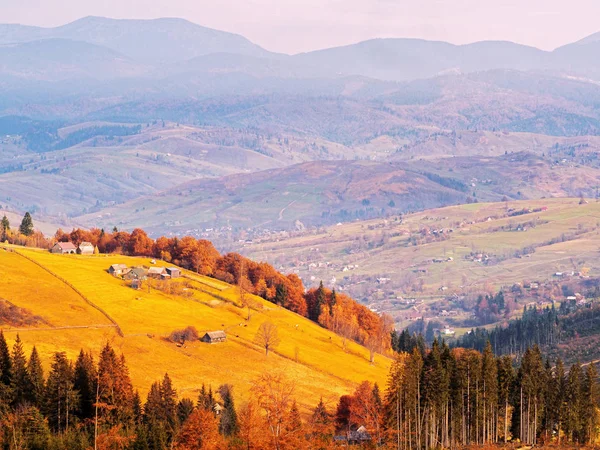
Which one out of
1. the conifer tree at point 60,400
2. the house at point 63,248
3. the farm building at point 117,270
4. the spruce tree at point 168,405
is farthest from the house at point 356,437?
the house at point 63,248

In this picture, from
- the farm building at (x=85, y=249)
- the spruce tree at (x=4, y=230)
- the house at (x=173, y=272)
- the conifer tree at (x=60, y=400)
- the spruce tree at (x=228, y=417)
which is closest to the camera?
the conifer tree at (x=60, y=400)

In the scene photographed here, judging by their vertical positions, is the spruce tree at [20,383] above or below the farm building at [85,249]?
below

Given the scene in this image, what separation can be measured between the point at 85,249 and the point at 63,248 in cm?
385

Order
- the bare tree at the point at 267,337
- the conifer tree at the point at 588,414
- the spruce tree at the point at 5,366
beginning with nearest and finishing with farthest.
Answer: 1. the spruce tree at the point at 5,366
2. the conifer tree at the point at 588,414
3. the bare tree at the point at 267,337

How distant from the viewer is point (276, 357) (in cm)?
10594

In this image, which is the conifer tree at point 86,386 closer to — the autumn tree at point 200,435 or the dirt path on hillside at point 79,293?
the autumn tree at point 200,435

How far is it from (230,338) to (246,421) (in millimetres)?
53203

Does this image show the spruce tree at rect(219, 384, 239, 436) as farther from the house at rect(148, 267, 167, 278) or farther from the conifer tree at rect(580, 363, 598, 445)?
the house at rect(148, 267, 167, 278)

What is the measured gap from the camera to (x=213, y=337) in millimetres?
105500

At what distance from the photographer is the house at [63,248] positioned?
145875mm

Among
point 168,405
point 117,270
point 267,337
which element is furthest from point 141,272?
point 168,405

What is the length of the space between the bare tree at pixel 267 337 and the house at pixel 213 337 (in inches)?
203

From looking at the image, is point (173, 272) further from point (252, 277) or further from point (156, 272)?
point (252, 277)

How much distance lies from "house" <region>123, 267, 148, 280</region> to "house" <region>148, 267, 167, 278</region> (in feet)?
5.78
